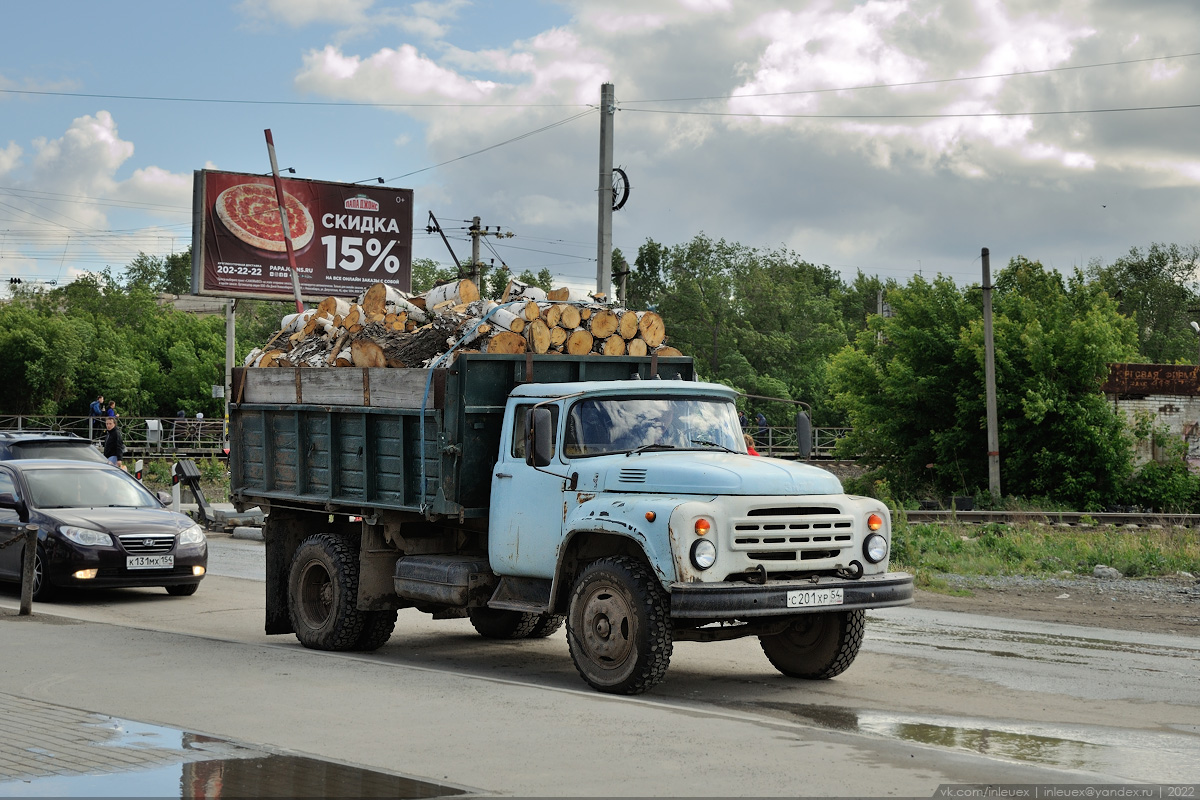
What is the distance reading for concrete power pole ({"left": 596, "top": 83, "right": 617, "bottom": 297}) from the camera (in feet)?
74.5

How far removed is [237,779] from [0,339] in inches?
2688

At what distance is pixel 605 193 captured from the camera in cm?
2317

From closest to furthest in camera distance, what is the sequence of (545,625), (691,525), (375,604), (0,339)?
(691,525), (375,604), (545,625), (0,339)

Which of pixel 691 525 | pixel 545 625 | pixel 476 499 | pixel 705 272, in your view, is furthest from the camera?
pixel 705 272

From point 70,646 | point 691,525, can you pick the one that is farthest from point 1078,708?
point 70,646

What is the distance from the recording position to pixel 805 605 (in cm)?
854

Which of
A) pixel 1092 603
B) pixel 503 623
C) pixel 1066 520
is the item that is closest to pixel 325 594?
pixel 503 623

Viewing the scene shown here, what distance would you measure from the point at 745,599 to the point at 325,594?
15.0 feet

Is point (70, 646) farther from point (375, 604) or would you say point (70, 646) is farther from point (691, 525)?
point (691, 525)

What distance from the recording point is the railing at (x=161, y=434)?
45.6m

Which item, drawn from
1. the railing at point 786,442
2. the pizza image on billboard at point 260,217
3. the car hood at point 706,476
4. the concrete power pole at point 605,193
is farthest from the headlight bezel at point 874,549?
the railing at point 786,442

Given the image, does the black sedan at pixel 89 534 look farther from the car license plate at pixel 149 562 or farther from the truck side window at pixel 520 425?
the truck side window at pixel 520 425

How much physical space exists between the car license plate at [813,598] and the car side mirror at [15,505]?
31.3ft

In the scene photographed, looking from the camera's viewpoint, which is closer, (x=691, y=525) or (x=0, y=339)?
(x=691, y=525)
